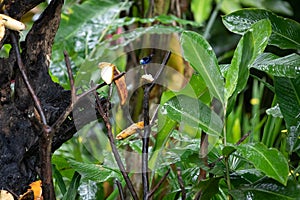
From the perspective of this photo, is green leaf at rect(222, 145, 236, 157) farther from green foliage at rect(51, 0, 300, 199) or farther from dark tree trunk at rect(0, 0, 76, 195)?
dark tree trunk at rect(0, 0, 76, 195)

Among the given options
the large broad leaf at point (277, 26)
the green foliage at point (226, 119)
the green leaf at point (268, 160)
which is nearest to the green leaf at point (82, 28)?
the green foliage at point (226, 119)

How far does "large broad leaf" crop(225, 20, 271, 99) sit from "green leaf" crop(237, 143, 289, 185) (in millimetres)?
63

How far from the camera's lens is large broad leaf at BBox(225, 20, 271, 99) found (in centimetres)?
45

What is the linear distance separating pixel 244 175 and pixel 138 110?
2.04ft

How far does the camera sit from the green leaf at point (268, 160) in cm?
40

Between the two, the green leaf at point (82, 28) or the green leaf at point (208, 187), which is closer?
the green leaf at point (208, 187)

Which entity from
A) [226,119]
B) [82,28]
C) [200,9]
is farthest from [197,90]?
[200,9]

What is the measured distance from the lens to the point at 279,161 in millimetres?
406

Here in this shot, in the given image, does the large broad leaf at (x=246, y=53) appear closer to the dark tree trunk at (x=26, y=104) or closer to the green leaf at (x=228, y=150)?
A: the green leaf at (x=228, y=150)

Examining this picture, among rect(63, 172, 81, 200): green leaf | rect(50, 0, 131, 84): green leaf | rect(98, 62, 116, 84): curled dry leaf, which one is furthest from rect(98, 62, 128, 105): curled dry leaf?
rect(50, 0, 131, 84): green leaf

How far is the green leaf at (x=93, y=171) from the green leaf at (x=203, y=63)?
143mm

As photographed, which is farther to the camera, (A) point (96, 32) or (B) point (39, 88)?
(A) point (96, 32)

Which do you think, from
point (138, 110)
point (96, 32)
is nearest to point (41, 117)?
point (138, 110)

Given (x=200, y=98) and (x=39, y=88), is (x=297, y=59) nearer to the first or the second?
(x=200, y=98)
